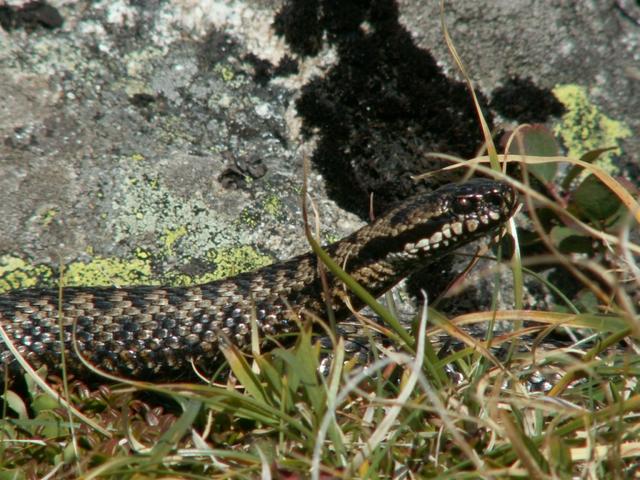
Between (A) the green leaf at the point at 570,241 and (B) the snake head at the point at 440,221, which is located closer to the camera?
(B) the snake head at the point at 440,221

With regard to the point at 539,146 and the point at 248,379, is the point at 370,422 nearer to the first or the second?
the point at 248,379

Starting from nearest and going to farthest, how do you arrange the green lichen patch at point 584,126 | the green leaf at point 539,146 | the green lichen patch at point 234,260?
the green leaf at point 539,146
the green lichen patch at point 234,260
the green lichen patch at point 584,126

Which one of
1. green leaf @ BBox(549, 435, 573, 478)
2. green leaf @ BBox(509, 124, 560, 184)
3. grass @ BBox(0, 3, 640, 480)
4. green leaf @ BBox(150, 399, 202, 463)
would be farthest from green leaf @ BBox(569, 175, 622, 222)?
green leaf @ BBox(150, 399, 202, 463)

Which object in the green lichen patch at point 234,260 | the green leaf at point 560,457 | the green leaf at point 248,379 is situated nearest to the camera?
the green leaf at point 560,457

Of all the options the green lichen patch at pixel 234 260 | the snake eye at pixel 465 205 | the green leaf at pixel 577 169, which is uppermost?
the green leaf at pixel 577 169

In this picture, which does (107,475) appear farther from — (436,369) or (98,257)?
(98,257)

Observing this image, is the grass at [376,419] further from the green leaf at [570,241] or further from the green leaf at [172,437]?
the green leaf at [570,241]

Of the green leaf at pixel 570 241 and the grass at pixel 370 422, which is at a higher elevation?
the green leaf at pixel 570 241

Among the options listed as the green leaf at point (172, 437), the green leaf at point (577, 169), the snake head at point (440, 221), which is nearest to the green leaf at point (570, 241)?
the green leaf at point (577, 169)
